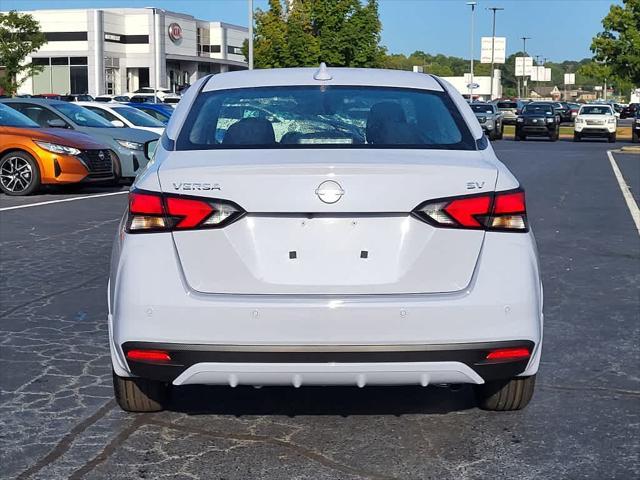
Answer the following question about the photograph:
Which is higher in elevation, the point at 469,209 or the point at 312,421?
the point at 469,209

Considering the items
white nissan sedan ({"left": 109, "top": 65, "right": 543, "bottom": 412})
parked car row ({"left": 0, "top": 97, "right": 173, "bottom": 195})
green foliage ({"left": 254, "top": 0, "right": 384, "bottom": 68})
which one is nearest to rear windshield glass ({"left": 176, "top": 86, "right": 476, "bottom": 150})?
white nissan sedan ({"left": 109, "top": 65, "right": 543, "bottom": 412})

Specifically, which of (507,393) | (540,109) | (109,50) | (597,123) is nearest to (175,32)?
(109,50)

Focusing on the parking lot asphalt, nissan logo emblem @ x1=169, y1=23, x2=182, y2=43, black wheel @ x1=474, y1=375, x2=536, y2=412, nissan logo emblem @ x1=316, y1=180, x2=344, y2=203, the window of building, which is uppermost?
nissan logo emblem @ x1=169, y1=23, x2=182, y2=43

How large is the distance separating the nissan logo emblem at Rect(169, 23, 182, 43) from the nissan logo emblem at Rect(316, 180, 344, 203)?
278ft

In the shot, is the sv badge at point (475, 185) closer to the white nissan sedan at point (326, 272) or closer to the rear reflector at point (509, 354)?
the white nissan sedan at point (326, 272)

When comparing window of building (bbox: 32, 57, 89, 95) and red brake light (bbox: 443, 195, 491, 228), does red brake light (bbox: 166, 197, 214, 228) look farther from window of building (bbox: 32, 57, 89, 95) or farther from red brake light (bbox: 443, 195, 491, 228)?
window of building (bbox: 32, 57, 89, 95)

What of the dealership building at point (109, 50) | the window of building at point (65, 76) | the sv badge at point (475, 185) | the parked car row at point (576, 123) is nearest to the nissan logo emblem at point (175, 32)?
the dealership building at point (109, 50)

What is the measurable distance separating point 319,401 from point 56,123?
13895mm

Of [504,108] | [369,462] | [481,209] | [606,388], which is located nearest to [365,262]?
[481,209]

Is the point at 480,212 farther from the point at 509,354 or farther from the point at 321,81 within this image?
the point at 321,81

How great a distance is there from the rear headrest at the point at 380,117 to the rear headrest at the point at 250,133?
449 mm

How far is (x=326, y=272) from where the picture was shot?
391 centimetres

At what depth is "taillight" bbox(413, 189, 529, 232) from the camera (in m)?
3.95

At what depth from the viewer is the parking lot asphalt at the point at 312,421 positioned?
166 inches
